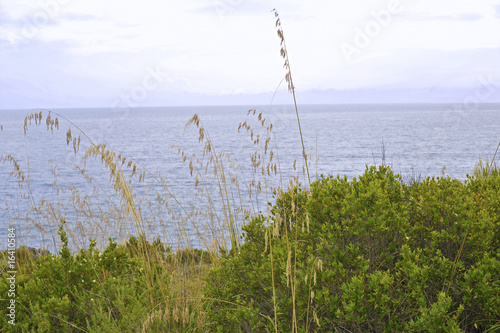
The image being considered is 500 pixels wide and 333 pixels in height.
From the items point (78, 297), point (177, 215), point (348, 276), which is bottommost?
point (177, 215)

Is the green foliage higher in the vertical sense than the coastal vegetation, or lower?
lower

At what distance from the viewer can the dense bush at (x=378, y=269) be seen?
212cm

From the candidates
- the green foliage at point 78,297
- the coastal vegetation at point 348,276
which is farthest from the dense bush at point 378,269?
the green foliage at point 78,297

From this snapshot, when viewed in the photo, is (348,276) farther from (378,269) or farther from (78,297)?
(78,297)

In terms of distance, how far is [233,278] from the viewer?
2.77 meters

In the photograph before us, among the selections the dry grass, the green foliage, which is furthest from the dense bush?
the green foliage

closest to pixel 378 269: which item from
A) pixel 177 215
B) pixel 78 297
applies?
pixel 78 297

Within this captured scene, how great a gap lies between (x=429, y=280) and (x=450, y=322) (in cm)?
30

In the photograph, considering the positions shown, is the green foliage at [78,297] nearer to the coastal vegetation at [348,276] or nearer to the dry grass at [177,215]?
the coastal vegetation at [348,276]

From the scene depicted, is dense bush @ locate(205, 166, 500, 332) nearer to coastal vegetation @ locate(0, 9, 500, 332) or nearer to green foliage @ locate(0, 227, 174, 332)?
coastal vegetation @ locate(0, 9, 500, 332)

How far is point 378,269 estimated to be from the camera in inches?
93.4

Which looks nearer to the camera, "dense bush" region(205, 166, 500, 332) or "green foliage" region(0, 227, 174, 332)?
"dense bush" region(205, 166, 500, 332)

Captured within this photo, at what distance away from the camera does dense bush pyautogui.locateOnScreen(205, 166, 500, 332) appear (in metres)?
2.12

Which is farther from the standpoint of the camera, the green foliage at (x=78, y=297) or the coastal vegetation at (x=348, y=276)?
the green foliage at (x=78, y=297)
